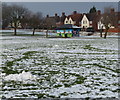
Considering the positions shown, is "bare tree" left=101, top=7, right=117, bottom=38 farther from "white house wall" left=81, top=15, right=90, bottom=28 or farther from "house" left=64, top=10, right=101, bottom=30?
"white house wall" left=81, top=15, right=90, bottom=28

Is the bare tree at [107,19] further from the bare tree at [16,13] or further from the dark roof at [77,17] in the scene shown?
the dark roof at [77,17]

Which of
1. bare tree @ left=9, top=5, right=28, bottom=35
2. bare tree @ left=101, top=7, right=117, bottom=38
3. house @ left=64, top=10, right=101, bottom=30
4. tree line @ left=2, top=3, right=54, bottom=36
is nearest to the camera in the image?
bare tree @ left=101, top=7, right=117, bottom=38

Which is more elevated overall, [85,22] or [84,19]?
[84,19]

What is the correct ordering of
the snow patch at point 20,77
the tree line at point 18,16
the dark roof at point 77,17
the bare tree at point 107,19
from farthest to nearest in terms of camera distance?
the dark roof at point 77,17, the tree line at point 18,16, the bare tree at point 107,19, the snow patch at point 20,77

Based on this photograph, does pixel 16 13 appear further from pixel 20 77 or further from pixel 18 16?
pixel 20 77

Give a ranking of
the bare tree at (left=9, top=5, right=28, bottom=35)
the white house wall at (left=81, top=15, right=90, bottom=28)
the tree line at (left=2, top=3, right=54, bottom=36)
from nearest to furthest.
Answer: the tree line at (left=2, top=3, right=54, bottom=36) < the bare tree at (left=9, top=5, right=28, bottom=35) < the white house wall at (left=81, top=15, right=90, bottom=28)

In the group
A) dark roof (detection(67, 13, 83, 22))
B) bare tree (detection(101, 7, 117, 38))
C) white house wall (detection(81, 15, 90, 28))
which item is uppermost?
dark roof (detection(67, 13, 83, 22))

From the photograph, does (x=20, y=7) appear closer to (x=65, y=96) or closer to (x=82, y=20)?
(x=82, y=20)

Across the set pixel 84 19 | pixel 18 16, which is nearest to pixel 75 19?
pixel 84 19

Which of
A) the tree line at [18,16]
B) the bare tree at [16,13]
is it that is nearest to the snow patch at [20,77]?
the tree line at [18,16]

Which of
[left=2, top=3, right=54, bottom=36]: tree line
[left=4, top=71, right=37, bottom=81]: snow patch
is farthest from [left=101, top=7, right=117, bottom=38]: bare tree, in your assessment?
[left=4, top=71, right=37, bottom=81]: snow patch

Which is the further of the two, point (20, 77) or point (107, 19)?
point (107, 19)

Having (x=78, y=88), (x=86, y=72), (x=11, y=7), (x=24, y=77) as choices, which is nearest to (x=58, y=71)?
(x=86, y=72)

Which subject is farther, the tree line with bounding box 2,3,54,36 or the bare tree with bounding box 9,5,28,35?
the bare tree with bounding box 9,5,28,35
